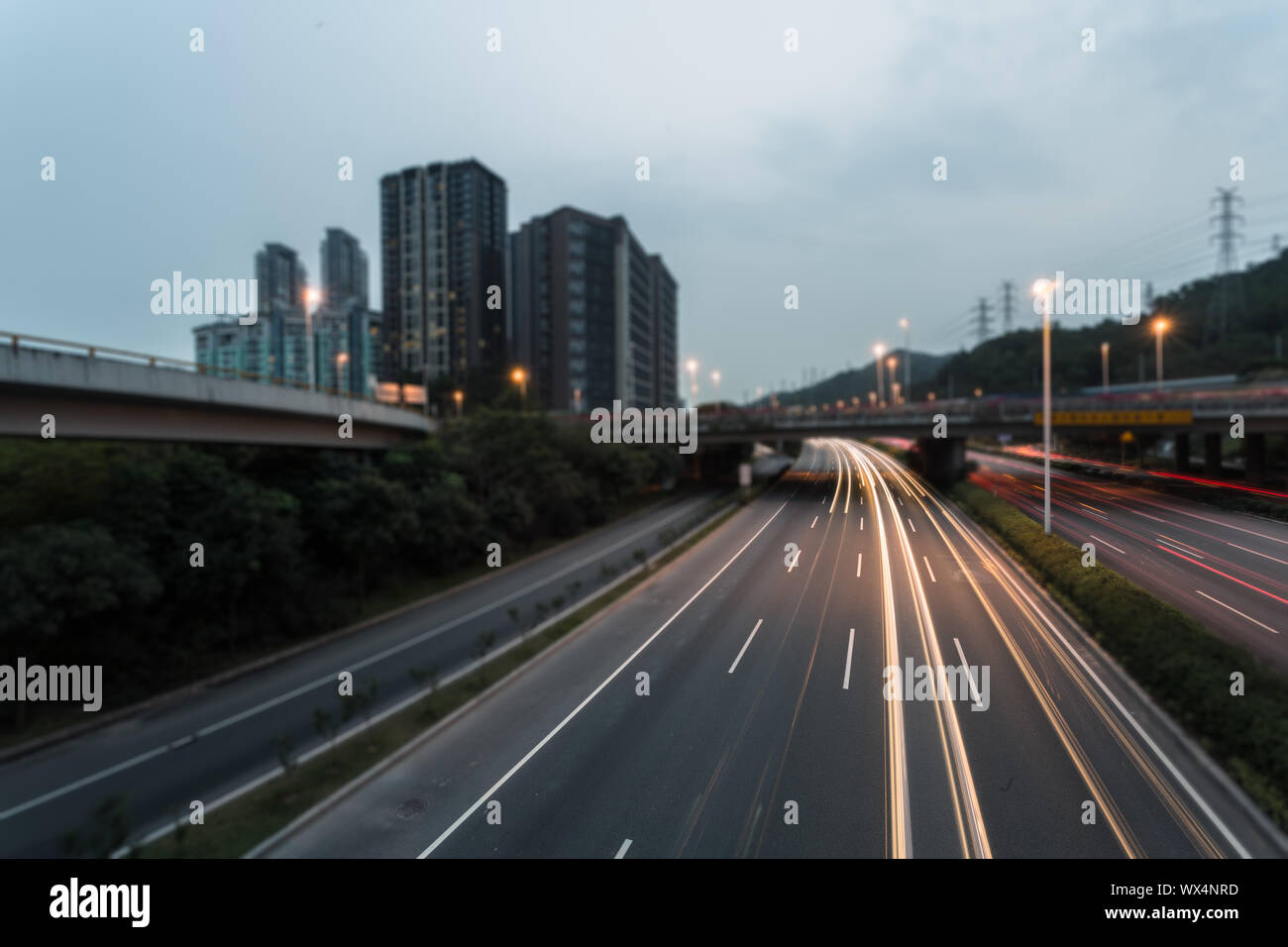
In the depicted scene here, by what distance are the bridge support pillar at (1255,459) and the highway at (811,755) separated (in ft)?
21.8

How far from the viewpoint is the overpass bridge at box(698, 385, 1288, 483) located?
2350 cm

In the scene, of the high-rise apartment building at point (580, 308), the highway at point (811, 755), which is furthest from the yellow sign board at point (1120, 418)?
the high-rise apartment building at point (580, 308)

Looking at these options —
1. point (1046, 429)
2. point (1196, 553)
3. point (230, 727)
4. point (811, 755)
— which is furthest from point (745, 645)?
point (230, 727)

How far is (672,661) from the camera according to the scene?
53.2 feet

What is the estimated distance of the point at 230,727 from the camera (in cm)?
1630

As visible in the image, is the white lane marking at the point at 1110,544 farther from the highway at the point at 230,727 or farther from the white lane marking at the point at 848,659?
the highway at the point at 230,727

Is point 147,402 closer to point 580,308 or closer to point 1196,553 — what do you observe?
point 1196,553

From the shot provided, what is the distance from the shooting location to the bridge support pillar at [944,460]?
133 ft

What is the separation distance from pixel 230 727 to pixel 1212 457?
A: 108 ft

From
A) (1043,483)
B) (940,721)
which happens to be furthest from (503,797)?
(1043,483)

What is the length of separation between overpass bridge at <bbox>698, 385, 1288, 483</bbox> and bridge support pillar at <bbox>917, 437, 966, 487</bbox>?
69mm

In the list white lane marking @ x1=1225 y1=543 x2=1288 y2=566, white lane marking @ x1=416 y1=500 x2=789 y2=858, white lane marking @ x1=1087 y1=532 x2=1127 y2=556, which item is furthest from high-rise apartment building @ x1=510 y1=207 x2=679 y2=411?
white lane marking @ x1=1225 y1=543 x2=1288 y2=566
